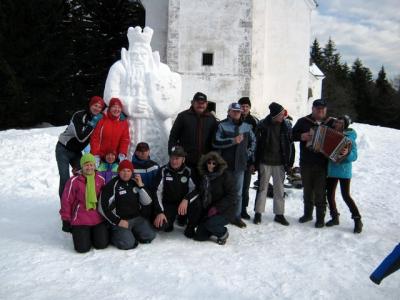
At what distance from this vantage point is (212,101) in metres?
18.3

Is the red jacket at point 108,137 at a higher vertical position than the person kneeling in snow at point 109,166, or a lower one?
higher

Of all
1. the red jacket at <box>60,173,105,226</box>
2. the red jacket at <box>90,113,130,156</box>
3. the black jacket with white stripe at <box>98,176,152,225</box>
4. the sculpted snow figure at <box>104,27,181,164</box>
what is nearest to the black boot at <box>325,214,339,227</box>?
the sculpted snow figure at <box>104,27,181,164</box>

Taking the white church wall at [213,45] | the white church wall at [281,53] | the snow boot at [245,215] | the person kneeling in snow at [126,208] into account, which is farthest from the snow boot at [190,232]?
the white church wall at [281,53]

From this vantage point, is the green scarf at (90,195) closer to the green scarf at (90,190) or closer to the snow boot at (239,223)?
the green scarf at (90,190)

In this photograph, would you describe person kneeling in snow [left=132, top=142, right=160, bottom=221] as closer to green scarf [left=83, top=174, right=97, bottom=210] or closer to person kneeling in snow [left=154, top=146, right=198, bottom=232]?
person kneeling in snow [left=154, top=146, right=198, bottom=232]

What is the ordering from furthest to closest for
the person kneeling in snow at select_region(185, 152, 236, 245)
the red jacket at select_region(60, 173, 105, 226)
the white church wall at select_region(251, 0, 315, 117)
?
the white church wall at select_region(251, 0, 315, 117) < the person kneeling in snow at select_region(185, 152, 236, 245) < the red jacket at select_region(60, 173, 105, 226)

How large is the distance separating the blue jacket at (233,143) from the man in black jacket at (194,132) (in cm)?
17

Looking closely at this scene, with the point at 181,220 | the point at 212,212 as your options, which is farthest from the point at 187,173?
the point at 181,220

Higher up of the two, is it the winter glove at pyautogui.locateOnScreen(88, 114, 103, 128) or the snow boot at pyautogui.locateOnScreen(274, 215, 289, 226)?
the winter glove at pyautogui.locateOnScreen(88, 114, 103, 128)

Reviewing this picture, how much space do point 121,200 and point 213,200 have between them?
1.20 metres

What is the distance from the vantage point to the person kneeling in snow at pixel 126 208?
511cm

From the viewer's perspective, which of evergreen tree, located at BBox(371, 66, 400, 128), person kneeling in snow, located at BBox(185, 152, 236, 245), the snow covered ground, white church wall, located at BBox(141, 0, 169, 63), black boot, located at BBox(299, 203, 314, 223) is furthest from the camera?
evergreen tree, located at BBox(371, 66, 400, 128)

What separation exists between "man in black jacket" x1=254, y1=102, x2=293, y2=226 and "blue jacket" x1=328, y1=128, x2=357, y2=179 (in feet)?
2.04

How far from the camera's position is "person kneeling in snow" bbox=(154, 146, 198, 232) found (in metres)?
5.47
